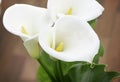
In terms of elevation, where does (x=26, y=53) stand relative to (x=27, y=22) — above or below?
below

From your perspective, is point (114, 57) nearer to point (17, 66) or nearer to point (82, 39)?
point (17, 66)

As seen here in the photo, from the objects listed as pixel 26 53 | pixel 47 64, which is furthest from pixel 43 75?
pixel 26 53

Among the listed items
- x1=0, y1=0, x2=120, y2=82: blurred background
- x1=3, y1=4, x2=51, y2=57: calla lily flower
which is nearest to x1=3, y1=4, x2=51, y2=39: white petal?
x1=3, y1=4, x2=51, y2=57: calla lily flower

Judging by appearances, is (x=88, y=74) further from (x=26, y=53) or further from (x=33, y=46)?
(x=26, y=53)

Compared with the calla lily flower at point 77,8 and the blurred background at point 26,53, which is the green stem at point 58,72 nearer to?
the calla lily flower at point 77,8

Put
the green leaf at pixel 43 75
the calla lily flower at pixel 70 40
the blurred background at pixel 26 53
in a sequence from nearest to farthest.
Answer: the calla lily flower at pixel 70 40
the green leaf at pixel 43 75
the blurred background at pixel 26 53

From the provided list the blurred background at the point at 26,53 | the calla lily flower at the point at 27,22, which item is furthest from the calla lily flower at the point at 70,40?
the blurred background at the point at 26,53

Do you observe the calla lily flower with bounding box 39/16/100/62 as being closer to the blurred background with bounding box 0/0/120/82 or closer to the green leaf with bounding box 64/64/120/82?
the green leaf with bounding box 64/64/120/82
